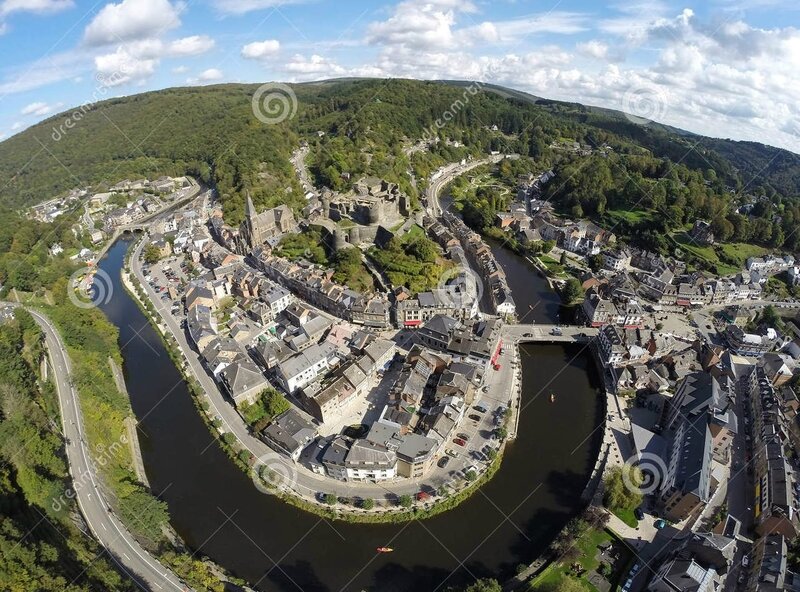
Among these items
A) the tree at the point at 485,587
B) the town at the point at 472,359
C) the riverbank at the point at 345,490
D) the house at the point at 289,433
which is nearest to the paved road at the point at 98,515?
the riverbank at the point at 345,490

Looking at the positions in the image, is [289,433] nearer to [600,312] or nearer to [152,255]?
[600,312]

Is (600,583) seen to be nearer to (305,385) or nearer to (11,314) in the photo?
(305,385)

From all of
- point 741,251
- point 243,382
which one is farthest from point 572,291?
point 243,382

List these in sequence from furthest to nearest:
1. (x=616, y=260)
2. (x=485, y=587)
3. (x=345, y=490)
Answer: (x=616, y=260) → (x=345, y=490) → (x=485, y=587)

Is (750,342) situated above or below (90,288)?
below

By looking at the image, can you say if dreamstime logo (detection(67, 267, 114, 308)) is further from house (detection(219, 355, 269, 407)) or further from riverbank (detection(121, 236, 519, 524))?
riverbank (detection(121, 236, 519, 524))
